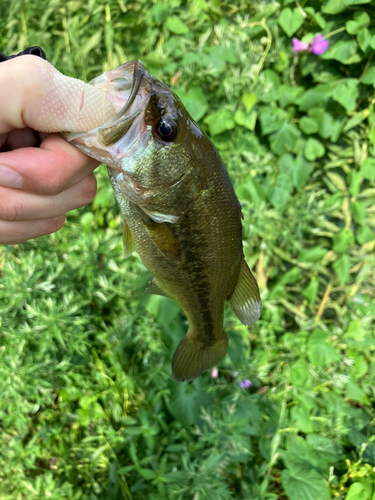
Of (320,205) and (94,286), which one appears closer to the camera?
(94,286)

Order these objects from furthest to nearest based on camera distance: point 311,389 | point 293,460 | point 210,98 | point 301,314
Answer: point 301,314, point 210,98, point 311,389, point 293,460

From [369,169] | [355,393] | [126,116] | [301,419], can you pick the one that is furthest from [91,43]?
[355,393]

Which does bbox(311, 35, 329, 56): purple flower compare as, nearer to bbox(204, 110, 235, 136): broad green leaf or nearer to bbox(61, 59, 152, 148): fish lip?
bbox(204, 110, 235, 136): broad green leaf

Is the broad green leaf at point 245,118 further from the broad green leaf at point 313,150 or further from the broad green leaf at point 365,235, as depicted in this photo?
the broad green leaf at point 365,235

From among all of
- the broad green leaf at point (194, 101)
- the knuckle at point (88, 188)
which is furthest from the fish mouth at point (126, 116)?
the broad green leaf at point (194, 101)

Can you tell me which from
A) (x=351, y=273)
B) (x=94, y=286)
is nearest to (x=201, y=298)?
(x=94, y=286)

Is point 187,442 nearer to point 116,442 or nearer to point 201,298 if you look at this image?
point 116,442

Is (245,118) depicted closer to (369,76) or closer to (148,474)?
(369,76)
